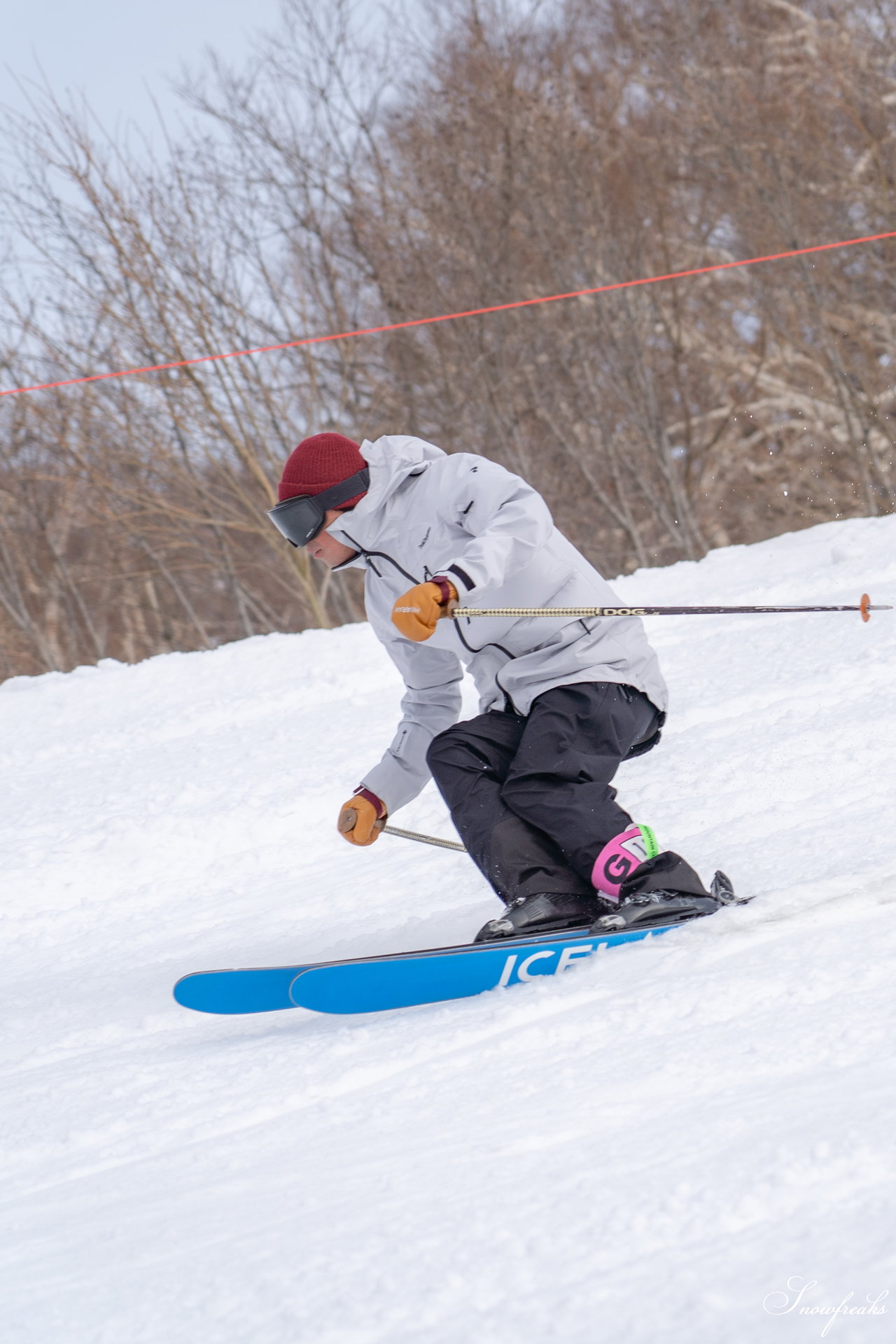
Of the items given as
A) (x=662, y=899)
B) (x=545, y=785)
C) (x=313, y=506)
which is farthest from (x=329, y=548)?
(x=662, y=899)

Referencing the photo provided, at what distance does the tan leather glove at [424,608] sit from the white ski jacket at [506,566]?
201 mm

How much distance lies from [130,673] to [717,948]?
466 cm

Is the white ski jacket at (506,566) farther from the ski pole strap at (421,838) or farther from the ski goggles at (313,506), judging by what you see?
the ski pole strap at (421,838)

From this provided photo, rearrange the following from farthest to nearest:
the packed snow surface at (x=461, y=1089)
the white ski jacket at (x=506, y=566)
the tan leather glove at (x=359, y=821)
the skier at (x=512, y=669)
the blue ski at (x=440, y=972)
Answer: the tan leather glove at (x=359, y=821), the white ski jacket at (x=506, y=566), the skier at (x=512, y=669), the blue ski at (x=440, y=972), the packed snow surface at (x=461, y=1089)

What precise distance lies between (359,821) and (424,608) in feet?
2.44

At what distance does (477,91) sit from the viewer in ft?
37.1

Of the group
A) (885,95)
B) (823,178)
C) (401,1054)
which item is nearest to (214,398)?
(823,178)

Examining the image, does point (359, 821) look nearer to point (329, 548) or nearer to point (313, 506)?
point (329, 548)

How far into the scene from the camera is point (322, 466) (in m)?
2.54

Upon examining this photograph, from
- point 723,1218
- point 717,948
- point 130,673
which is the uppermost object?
point 130,673

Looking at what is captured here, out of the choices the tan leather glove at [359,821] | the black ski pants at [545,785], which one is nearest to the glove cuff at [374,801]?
the tan leather glove at [359,821]

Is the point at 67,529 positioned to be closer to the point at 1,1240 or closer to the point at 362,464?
the point at 362,464

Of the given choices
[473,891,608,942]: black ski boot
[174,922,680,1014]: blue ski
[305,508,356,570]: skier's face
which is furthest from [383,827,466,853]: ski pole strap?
[305,508,356,570]: skier's face

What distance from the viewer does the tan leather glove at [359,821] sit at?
9.00 feet
